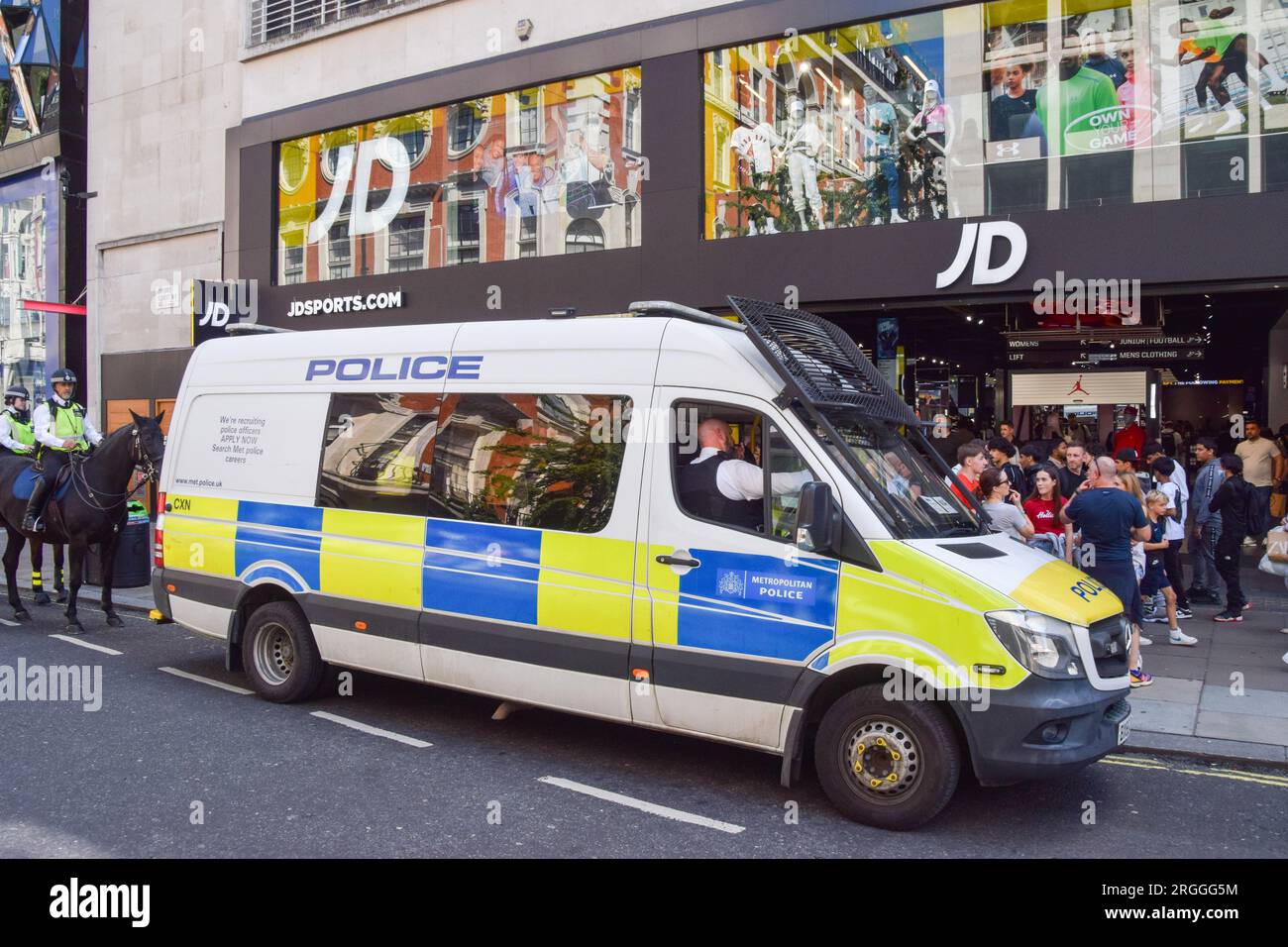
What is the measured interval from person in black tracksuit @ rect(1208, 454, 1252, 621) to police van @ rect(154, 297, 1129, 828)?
5700 millimetres

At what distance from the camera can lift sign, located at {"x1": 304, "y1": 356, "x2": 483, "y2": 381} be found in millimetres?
6410

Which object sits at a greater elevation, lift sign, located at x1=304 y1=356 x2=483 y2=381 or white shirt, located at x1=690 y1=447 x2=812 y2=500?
lift sign, located at x1=304 y1=356 x2=483 y2=381

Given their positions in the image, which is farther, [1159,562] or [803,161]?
[803,161]

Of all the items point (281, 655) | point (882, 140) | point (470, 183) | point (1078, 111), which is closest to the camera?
point (281, 655)

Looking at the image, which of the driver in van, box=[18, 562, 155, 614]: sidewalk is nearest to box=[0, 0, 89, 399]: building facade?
box=[18, 562, 155, 614]: sidewalk

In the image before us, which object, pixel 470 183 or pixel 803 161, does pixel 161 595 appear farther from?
pixel 470 183

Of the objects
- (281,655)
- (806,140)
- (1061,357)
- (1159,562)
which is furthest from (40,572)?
(1061,357)

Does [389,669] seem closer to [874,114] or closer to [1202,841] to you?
[1202,841]

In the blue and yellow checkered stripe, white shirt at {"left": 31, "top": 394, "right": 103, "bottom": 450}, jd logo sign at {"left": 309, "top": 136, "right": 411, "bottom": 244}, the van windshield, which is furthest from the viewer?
jd logo sign at {"left": 309, "top": 136, "right": 411, "bottom": 244}

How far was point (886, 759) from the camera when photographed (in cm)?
489

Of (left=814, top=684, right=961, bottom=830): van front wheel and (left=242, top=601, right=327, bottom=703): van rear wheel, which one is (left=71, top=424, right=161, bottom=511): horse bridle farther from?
(left=814, top=684, right=961, bottom=830): van front wheel

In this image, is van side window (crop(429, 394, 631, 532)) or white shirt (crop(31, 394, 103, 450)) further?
white shirt (crop(31, 394, 103, 450))

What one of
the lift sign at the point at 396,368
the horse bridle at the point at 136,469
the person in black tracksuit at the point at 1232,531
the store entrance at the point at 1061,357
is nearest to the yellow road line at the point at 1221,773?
the lift sign at the point at 396,368

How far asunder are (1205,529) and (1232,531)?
72 cm
